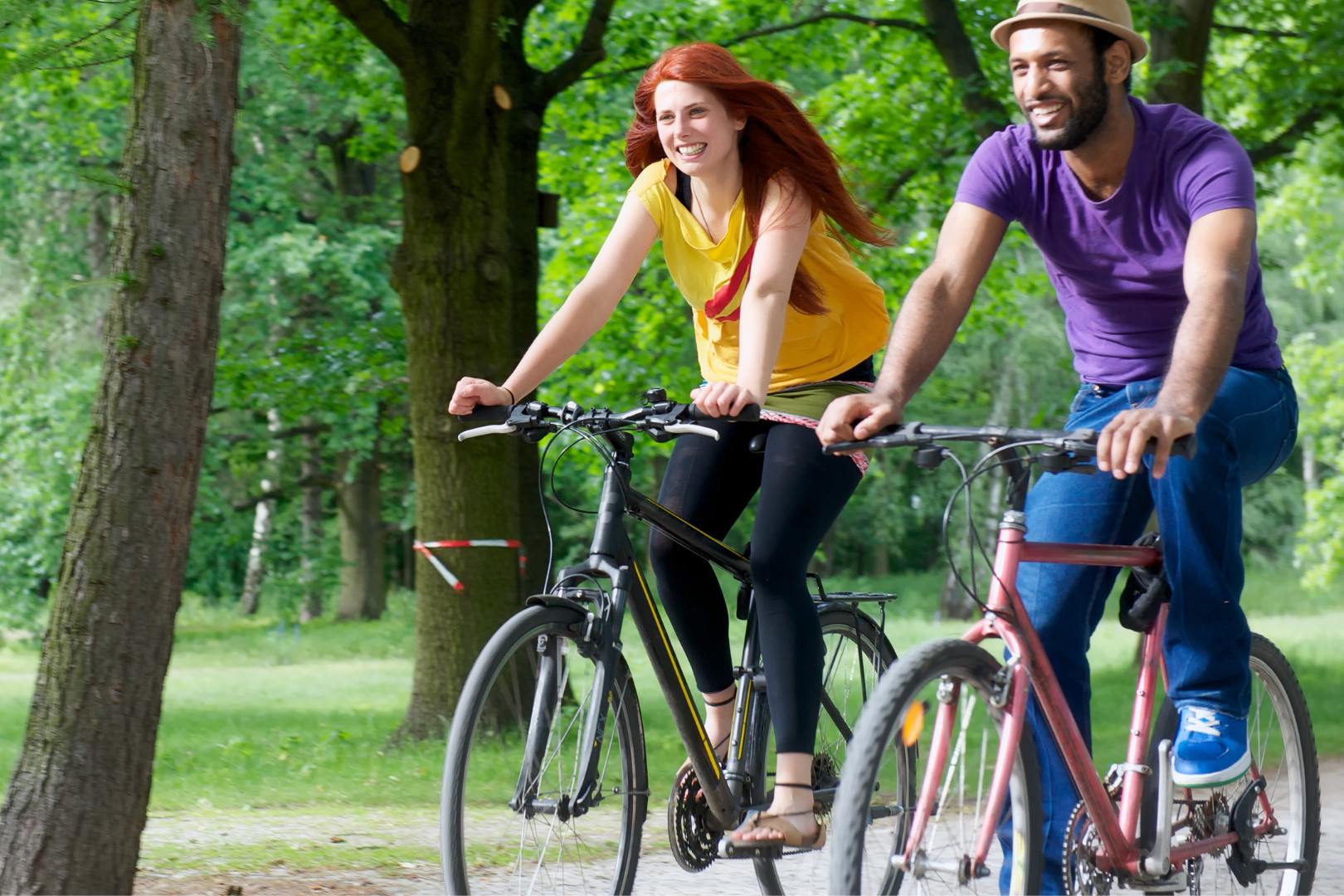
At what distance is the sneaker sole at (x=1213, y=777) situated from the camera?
3.53 meters

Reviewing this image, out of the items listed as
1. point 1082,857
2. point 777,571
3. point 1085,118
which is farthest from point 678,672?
point 1085,118

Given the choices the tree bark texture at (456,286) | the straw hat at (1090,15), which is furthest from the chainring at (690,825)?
the tree bark texture at (456,286)

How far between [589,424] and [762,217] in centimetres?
70

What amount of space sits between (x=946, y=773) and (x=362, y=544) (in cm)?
2478

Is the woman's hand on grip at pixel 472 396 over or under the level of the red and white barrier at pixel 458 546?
over

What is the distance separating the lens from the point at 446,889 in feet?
11.3

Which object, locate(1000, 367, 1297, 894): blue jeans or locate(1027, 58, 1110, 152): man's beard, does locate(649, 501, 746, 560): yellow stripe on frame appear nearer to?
locate(1000, 367, 1297, 894): blue jeans

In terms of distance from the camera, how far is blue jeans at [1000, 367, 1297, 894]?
3.45 meters

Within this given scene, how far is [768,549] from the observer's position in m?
3.95

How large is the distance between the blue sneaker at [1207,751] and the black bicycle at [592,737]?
568 mm

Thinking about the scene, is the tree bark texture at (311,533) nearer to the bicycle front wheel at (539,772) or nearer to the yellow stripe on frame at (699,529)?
the yellow stripe on frame at (699,529)

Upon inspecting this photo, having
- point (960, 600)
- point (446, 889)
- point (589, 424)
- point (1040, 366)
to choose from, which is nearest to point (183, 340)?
point (589, 424)

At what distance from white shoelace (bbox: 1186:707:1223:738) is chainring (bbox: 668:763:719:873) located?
114 cm

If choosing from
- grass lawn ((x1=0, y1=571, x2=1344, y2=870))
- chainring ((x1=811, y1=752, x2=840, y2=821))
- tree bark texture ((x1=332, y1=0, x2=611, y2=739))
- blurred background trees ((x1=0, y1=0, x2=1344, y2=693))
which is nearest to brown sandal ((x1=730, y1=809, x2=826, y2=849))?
chainring ((x1=811, y1=752, x2=840, y2=821))
